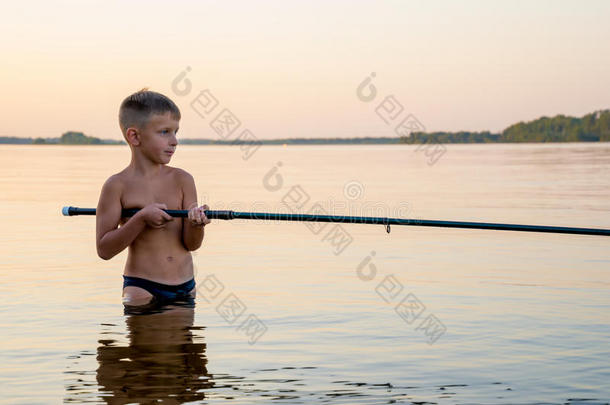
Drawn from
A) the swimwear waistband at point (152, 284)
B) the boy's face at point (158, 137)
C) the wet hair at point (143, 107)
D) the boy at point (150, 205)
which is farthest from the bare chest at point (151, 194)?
the swimwear waistband at point (152, 284)

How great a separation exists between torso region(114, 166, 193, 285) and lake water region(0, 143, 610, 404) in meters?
0.47

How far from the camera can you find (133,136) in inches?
268

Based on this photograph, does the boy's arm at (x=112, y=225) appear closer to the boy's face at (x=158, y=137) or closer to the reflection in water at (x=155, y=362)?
the boy's face at (x=158, y=137)

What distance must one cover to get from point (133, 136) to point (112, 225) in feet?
Answer: 2.24

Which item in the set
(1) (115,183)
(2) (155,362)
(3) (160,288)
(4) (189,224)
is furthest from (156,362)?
(1) (115,183)

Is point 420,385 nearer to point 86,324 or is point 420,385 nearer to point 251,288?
point 86,324

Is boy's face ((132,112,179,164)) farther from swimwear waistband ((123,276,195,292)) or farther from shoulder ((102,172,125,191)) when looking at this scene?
swimwear waistband ((123,276,195,292))

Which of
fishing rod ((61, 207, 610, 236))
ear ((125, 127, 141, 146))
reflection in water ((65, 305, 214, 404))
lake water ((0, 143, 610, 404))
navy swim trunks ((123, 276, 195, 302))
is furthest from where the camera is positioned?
navy swim trunks ((123, 276, 195, 302))

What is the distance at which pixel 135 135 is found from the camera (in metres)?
6.82

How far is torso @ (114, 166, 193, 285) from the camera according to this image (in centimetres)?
685

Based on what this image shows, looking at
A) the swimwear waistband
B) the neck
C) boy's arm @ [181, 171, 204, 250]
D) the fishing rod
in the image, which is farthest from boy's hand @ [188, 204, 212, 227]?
the swimwear waistband

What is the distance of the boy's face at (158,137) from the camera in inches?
266

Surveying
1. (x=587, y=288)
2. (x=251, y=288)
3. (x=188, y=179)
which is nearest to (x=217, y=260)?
(x=251, y=288)

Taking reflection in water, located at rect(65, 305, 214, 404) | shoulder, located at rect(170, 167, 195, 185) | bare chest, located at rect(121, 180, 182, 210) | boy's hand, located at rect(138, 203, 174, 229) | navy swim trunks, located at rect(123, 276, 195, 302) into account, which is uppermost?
shoulder, located at rect(170, 167, 195, 185)
